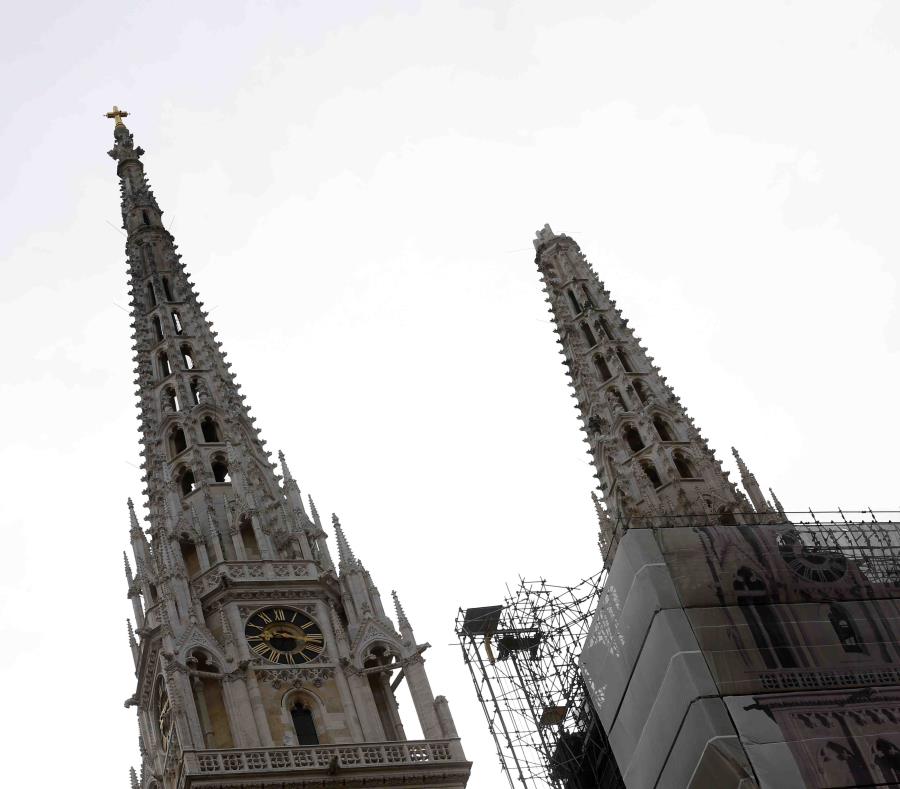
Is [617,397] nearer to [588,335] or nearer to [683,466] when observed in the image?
[588,335]

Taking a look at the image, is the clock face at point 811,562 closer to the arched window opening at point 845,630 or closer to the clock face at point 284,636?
the arched window opening at point 845,630

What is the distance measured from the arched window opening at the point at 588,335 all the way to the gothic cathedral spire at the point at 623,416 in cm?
4

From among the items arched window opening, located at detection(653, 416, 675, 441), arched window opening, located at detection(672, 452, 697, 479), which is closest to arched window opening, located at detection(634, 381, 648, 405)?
arched window opening, located at detection(653, 416, 675, 441)

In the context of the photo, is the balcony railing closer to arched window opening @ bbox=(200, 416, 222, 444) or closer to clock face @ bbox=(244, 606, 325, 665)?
clock face @ bbox=(244, 606, 325, 665)

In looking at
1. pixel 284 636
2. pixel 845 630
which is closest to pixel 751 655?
pixel 845 630

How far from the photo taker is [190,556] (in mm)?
66188

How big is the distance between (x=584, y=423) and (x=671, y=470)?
241 inches

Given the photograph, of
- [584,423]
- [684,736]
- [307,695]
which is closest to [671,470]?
[584,423]

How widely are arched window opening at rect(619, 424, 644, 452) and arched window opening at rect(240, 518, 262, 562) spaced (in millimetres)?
14225

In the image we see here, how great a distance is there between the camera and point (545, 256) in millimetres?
81438

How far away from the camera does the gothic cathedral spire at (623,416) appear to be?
66688mm

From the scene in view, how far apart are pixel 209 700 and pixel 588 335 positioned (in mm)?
24864

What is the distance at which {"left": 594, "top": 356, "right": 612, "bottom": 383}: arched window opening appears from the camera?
74.4 metres

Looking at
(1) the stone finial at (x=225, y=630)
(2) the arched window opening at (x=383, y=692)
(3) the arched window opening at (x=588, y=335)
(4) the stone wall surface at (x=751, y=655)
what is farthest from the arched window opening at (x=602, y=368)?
(4) the stone wall surface at (x=751, y=655)
